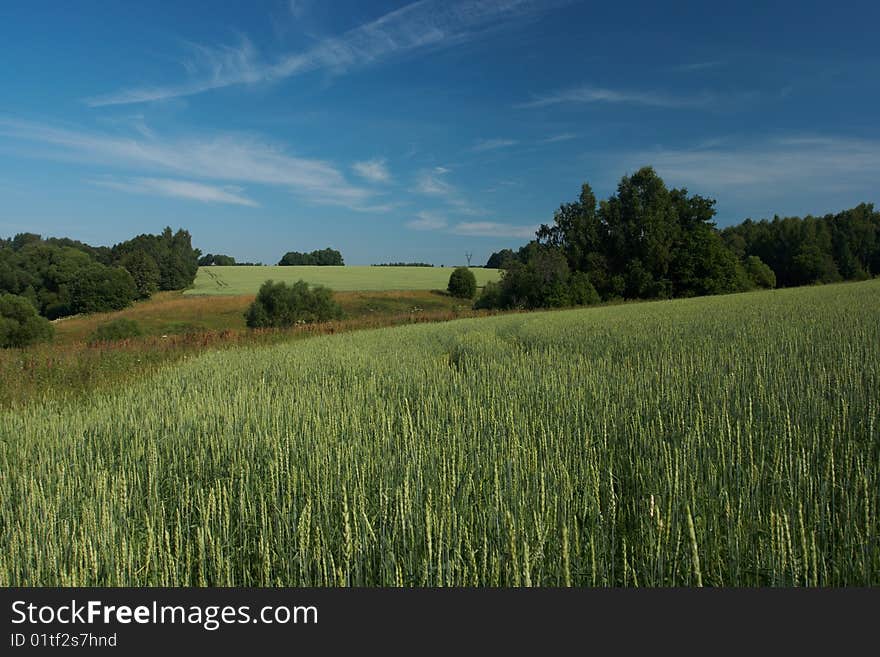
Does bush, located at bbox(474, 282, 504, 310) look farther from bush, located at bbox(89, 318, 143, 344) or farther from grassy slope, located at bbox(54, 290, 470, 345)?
bush, located at bbox(89, 318, 143, 344)

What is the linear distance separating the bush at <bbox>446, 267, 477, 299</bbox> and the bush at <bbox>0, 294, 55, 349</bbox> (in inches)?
1358

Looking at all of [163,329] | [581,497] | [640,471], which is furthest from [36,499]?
[163,329]

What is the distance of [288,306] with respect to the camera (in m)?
33.2

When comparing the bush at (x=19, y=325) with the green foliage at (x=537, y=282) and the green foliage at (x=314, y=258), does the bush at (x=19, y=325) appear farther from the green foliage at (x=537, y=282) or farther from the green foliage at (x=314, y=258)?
the green foliage at (x=314, y=258)

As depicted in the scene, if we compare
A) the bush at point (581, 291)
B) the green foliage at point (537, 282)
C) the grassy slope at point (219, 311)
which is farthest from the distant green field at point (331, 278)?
the bush at point (581, 291)

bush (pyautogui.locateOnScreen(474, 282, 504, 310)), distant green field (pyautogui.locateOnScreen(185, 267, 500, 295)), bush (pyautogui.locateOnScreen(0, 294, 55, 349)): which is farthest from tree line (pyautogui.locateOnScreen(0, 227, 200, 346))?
bush (pyautogui.locateOnScreen(474, 282, 504, 310))

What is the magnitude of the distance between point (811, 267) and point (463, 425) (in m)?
72.1

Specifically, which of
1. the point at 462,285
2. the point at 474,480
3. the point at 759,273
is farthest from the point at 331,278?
the point at 474,480

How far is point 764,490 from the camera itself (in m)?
2.80

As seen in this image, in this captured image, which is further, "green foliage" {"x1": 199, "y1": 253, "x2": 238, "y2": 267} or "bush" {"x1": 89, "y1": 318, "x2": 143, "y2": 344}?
"green foliage" {"x1": 199, "y1": 253, "x2": 238, "y2": 267}

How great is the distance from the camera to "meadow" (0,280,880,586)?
2.29 m

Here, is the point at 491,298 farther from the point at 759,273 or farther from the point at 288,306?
the point at 759,273

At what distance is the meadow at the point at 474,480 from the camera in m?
2.29

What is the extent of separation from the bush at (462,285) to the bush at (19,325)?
3449 cm
